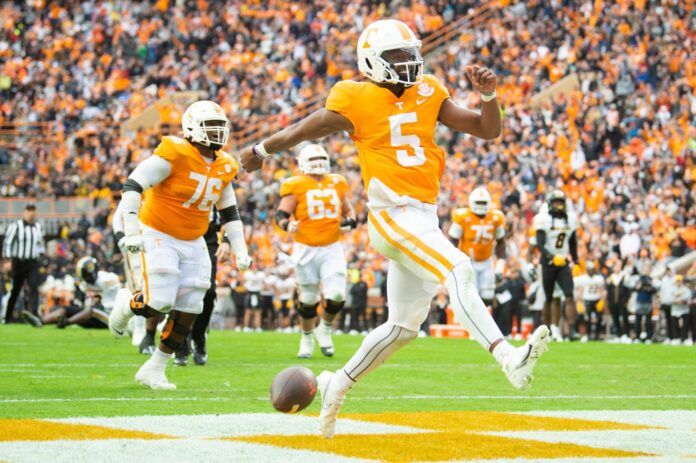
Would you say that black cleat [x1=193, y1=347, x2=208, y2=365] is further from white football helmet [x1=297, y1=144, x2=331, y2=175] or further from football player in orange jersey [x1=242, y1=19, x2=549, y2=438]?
football player in orange jersey [x1=242, y1=19, x2=549, y2=438]

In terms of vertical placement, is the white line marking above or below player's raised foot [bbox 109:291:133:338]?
below

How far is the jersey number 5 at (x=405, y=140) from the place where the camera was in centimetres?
637

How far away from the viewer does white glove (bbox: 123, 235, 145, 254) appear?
28.4 ft

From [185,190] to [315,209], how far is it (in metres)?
3.97

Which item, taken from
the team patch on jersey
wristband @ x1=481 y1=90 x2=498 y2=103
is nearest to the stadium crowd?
the team patch on jersey

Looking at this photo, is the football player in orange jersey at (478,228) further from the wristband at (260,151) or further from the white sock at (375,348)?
the white sock at (375,348)

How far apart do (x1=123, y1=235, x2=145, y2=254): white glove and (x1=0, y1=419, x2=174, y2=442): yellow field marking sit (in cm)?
233

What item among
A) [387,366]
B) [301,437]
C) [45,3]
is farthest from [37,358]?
[45,3]

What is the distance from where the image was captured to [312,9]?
115ft

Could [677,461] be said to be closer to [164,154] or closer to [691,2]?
[164,154]

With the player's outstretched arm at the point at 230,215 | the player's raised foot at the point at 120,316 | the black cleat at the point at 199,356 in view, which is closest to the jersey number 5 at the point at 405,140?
the player's outstretched arm at the point at 230,215

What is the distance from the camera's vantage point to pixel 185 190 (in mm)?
9148

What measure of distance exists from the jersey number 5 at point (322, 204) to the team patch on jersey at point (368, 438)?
5.99 metres

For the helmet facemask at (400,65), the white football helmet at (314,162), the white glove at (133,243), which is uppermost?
the white football helmet at (314,162)
